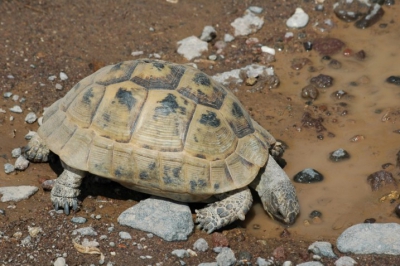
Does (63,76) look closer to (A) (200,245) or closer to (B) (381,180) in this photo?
(A) (200,245)

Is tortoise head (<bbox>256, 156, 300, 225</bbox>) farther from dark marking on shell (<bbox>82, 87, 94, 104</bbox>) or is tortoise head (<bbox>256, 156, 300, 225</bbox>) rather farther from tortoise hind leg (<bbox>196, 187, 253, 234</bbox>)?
dark marking on shell (<bbox>82, 87, 94, 104</bbox>)

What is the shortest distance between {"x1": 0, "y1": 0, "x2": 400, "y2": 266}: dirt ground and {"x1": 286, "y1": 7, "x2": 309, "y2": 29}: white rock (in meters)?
0.09

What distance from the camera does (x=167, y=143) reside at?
6.38 metres

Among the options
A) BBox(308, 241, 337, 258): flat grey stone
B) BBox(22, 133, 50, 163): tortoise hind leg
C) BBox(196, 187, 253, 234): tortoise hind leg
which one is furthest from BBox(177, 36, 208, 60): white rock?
BBox(308, 241, 337, 258): flat grey stone

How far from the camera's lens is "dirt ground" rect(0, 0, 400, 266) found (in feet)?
20.1

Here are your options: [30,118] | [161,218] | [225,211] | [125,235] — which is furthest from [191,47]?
[125,235]

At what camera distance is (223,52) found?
945 cm

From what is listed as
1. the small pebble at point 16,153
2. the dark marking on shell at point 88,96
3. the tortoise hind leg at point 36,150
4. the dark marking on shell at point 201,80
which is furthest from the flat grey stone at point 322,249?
the small pebble at point 16,153

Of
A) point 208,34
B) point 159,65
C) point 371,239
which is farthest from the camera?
point 208,34

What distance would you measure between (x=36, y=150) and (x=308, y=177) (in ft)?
10.1

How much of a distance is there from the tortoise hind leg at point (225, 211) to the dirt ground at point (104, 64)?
0.13 metres

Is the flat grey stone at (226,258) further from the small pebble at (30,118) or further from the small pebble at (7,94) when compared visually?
the small pebble at (7,94)

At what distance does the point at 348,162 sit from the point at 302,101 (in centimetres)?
136

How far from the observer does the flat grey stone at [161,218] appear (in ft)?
20.6
